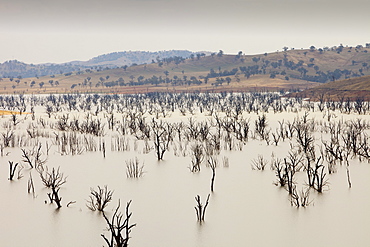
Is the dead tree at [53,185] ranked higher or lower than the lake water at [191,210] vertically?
higher

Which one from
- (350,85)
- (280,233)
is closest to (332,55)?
(350,85)

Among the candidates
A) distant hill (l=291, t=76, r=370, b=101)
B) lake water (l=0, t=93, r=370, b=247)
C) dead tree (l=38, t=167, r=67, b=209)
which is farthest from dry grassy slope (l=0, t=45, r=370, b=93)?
dead tree (l=38, t=167, r=67, b=209)

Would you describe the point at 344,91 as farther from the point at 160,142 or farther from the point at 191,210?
the point at 191,210

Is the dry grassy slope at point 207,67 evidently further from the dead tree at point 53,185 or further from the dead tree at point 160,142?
the dead tree at point 53,185

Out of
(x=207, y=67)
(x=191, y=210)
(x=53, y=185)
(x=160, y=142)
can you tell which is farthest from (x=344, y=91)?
(x=207, y=67)

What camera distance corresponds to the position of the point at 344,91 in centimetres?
3422

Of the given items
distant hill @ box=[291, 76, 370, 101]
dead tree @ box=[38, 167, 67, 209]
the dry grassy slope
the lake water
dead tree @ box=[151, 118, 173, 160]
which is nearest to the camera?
the lake water

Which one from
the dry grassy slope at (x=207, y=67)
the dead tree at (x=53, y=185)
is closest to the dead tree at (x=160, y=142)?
the dead tree at (x=53, y=185)

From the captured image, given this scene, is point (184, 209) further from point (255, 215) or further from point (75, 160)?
point (75, 160)

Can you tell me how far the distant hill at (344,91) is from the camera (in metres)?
32.3

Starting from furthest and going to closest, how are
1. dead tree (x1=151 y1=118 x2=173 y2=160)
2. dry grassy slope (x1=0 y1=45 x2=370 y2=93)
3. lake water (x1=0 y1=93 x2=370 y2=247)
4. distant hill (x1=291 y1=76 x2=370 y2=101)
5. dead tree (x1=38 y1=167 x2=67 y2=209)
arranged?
1. dry grassy slope (x1=0 y1=45 x2=370 y2=93)
2. distant hill (x1=291 y1=76 x2=370 y2=101)
3. dead tree (x1=151 y1=118 x2=173 y2=160)
4. dead tree (x1=38 y1=167 x2=67 y2=209)
5. lake water (x1=0 y1=93 x2=370 y2=247)

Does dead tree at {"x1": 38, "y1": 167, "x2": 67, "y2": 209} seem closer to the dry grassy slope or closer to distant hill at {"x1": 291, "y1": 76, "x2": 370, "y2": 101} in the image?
distant hill at {"x1": 291, "y1": 76, "x2": 370, "y2": 101}

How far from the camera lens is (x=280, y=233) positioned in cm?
439

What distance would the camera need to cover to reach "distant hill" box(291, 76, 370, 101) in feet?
106
